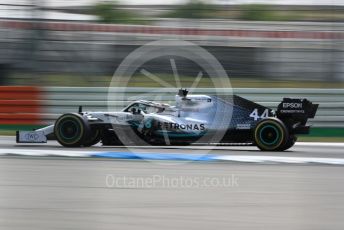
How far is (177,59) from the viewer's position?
16.0m

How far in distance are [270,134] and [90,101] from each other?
478cm

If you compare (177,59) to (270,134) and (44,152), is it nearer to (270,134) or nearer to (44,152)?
(270,134)

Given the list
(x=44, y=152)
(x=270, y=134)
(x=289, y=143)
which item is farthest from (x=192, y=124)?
(x=44, y=152)

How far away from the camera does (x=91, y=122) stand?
1116cm

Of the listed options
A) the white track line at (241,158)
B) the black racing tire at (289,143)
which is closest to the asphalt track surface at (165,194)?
the white track line at (241,158)

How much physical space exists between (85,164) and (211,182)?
1.92 m

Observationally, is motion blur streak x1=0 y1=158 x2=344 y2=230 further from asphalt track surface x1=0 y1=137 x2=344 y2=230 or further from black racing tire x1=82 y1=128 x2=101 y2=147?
black racing tire x1=82 y1=128 x2=101 y2=147

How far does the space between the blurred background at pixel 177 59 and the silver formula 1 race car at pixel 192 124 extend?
11.0 ft

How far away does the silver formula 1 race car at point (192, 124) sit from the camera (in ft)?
36.1

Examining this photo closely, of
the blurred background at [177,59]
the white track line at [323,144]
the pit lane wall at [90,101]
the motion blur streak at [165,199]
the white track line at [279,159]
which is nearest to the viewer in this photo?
the motion blur streak at [165,199]

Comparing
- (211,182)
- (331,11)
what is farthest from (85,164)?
(331,11)

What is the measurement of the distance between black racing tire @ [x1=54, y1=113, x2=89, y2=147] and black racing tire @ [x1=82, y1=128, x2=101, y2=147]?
86 mm

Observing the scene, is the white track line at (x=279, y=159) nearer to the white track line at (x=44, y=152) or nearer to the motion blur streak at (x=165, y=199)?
the motion blur streak at (x=165, y=199)

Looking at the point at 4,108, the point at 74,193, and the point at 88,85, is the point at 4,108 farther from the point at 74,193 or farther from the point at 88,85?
the point at 74,193
